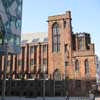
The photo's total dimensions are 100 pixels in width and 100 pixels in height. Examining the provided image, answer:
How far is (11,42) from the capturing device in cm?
4300

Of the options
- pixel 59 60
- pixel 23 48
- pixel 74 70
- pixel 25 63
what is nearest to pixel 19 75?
pixel 25 63

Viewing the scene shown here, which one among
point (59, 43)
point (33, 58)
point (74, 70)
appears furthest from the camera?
point (33, 58)

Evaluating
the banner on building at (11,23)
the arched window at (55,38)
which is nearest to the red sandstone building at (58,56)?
the arched window at (55,38)

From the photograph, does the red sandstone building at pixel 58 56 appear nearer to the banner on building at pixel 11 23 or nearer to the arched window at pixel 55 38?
the arched window at pixel 55 38

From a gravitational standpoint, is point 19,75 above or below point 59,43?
below

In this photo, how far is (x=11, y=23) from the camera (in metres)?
43.3

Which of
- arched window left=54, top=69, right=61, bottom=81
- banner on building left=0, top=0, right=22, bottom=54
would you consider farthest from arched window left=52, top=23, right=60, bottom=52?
banner on building left=0, top=0, right=22, bottom=54

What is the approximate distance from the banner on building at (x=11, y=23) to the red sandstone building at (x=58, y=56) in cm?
1429

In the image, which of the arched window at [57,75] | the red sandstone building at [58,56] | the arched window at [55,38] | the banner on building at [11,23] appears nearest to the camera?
the banner on building at [11,23]

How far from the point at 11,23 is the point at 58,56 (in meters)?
18.2

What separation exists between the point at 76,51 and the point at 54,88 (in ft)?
38.3

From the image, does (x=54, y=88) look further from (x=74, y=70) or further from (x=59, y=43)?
(x=59, y=43)

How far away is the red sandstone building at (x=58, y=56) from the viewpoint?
171 feet

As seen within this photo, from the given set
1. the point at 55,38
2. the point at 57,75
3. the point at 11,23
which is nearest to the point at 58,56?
the point at 57,75
